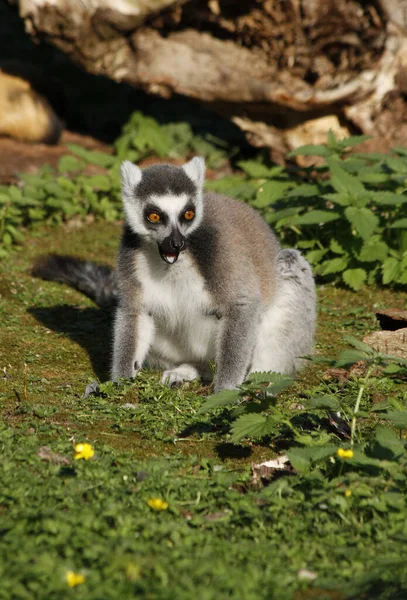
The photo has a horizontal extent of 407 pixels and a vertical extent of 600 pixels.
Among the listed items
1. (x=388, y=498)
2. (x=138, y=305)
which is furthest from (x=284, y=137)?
(x=388, y=498)

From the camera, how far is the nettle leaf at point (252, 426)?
4.17 meters

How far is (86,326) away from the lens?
23.4 ft

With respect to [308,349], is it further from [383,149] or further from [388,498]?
[383,149]

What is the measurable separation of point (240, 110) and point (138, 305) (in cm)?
562

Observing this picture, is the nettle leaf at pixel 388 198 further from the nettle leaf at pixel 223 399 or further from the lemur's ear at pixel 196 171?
the nettle leaf at pixel 223 399

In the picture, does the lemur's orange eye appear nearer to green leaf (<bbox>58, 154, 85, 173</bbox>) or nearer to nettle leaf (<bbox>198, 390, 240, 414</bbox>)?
nettle leaf (<bbox>198, 390, 240, 414</bbox>)

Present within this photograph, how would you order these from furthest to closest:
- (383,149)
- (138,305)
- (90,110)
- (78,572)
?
(90,110) → (383,149) → (138,305) → (78,572)

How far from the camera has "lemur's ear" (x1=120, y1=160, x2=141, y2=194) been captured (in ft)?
17.8

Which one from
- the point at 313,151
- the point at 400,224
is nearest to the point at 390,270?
the point at 400,224

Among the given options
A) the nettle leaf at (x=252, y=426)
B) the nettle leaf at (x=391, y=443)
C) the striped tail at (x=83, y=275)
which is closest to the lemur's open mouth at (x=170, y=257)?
the nettle leaf at (x=252, y=426)

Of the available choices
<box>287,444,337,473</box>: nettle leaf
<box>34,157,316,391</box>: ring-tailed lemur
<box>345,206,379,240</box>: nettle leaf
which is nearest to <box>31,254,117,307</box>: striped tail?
<box>34,157,316,391</box>: ring-tailed lemur

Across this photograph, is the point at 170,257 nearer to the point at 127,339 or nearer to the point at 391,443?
the point at 127,339

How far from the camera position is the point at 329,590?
10.3 feet

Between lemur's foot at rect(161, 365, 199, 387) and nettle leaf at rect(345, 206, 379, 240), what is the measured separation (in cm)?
209
